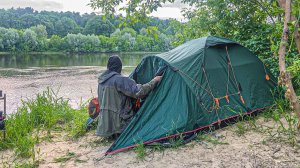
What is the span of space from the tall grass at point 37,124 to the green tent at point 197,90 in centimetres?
142

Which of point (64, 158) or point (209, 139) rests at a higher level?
point (209, 139)

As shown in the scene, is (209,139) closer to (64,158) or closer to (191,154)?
(191,154)

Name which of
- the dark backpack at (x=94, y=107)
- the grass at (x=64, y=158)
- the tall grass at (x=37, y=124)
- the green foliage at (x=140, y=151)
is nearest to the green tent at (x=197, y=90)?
the green foliage at (x=140, y=151)

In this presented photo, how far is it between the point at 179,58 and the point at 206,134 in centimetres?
128

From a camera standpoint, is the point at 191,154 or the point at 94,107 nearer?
the point at 191,154

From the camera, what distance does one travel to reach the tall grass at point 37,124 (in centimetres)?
467

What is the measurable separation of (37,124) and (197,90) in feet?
11.7

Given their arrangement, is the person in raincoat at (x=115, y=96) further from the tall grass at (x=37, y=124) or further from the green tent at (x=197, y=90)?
the tall grass at (x=37, y=124)

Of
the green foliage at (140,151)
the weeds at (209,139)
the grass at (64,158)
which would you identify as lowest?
the grass at (64,158)

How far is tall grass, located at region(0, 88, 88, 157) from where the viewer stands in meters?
4.67

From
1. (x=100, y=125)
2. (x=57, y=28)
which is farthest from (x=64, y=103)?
(x=57, y=28)

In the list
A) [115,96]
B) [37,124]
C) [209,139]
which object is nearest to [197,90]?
[209,139]

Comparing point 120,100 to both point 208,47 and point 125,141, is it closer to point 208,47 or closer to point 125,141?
point 125,141

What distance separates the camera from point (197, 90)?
450 centimetres
